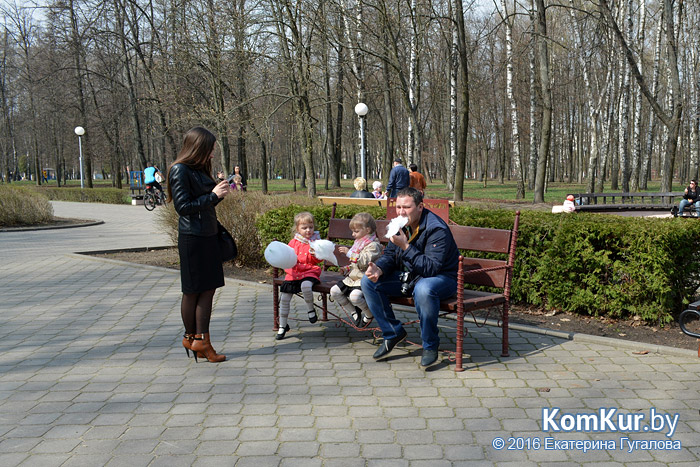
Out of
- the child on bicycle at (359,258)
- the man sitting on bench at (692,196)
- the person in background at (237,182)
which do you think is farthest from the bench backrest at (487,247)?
the man sitting on bench at (692,196)

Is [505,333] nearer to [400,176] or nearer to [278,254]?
[278,254]

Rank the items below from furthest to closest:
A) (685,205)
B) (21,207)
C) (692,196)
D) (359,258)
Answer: (21,207), (692,196), (685,205), (359,258)

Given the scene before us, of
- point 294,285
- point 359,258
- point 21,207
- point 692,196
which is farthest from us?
point 21,207

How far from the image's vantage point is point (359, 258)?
5.01 meters

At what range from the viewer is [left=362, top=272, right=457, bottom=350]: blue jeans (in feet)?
14.7

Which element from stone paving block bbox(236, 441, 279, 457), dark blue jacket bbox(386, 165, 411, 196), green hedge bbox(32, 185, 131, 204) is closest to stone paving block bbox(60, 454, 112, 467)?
stone paving block bbox(236, 441, 279, 457)

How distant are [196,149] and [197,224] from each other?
1.88 ft

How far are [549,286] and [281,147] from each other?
66.5 metres

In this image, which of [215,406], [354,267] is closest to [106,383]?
[215,406]

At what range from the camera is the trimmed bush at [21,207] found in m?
16.5

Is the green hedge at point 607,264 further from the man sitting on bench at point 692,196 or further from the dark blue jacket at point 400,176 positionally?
the man sitting on bench at point 692,196

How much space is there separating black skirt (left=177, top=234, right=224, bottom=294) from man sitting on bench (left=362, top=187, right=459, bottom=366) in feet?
4.03

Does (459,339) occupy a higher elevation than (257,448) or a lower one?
higher

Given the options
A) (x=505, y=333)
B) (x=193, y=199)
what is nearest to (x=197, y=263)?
(x=193, y=199)
